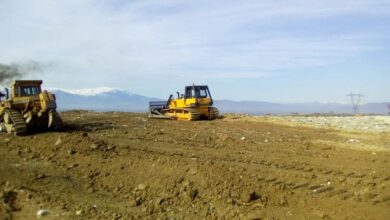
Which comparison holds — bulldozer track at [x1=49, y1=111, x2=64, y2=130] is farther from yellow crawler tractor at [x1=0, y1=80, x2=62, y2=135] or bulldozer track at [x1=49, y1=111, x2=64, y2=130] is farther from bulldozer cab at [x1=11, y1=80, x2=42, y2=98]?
bulldozer cab at [x1=11, y1=80, x2=42, y2=98]

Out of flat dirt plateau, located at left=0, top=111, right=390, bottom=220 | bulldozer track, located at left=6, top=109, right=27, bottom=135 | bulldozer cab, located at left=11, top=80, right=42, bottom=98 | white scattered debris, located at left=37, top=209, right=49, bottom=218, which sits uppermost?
bulldozer cab, located at left=11, top=80, right=42, bottom=98

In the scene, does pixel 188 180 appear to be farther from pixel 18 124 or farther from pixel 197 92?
pixel 197 92

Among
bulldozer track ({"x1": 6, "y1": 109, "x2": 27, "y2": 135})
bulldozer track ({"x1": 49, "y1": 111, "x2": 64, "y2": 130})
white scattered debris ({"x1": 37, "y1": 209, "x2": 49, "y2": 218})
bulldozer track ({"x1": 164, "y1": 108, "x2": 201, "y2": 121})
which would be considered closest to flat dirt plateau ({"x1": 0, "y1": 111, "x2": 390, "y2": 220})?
white scattered debris ({"x1": 37, "y1": 209, "x2": 49, "y2": 218})

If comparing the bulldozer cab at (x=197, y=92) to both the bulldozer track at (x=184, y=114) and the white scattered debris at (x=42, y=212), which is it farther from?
the white scattered debris at (x=42, y=212)

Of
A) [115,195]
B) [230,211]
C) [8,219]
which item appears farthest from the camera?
[115,195]

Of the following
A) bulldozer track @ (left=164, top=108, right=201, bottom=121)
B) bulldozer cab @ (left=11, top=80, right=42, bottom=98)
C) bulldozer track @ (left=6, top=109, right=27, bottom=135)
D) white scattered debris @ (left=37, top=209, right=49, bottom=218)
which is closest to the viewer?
white scattered debris @ (left=37, top=209, right=49, bottom=218)

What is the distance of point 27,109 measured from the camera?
19234 mm

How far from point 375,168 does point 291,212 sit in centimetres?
474

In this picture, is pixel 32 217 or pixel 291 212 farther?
pixel 291 212

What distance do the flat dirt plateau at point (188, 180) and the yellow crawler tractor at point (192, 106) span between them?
1159 cm

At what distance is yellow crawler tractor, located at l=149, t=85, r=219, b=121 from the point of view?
28.3 m

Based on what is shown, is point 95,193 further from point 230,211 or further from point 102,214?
point 230,211

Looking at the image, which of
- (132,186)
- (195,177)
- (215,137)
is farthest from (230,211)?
(215,137)

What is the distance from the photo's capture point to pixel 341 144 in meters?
17.6
